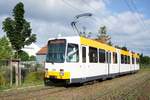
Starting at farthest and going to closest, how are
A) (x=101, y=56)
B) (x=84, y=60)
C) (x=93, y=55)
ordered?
1. (x=101, y=56)
2. (x=93, y=55)
3. (x=84, y=60)

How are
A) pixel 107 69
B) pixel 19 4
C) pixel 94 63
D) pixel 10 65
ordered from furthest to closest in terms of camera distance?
pixel 19 4 → pixel 107 69 → pixel 94 63 → pixel 10 65

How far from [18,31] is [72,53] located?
60218 millimetres

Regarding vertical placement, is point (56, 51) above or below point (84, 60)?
above

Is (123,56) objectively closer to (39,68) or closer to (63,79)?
(39,68)

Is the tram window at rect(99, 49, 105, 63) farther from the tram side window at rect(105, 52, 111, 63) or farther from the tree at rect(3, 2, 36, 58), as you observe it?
the tree at rect(3, 2, 36, 58)

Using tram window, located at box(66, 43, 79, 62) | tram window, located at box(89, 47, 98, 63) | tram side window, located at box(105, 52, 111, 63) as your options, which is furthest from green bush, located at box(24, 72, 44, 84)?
tram window, located at box(66, 43, 79, 62)

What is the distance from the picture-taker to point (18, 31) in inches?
3162

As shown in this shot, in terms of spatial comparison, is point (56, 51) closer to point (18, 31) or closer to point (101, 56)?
point (101, 56)

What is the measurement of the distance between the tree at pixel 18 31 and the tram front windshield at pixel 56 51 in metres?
56.9

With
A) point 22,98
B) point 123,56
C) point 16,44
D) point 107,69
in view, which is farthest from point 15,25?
point 22,98

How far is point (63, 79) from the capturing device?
21250 mm

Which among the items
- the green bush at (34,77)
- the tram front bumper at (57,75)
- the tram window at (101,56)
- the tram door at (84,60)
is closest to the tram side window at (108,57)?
the tram window at (101,56)

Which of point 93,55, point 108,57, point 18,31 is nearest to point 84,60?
point 93,55

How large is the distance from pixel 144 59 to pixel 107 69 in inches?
3726
